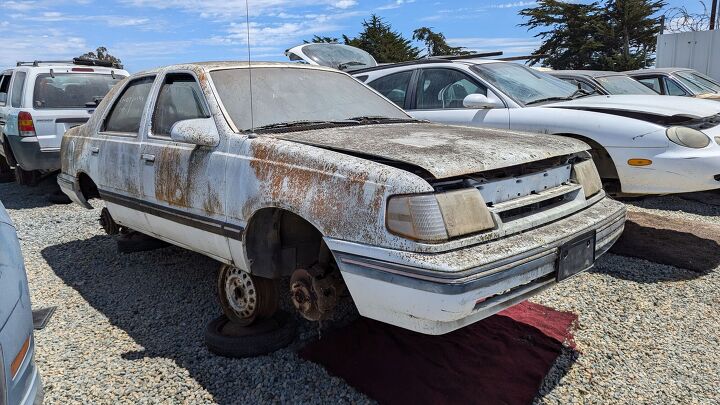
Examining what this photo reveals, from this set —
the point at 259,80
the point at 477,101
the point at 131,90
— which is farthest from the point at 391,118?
the point at 131,90

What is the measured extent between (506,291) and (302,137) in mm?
1327

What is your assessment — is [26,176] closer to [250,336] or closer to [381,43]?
[250,336]

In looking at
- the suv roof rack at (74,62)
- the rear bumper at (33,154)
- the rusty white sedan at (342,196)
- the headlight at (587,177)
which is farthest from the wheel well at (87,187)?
the suv roof rack at (74,62)

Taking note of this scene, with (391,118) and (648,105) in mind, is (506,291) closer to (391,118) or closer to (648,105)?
(391,118)

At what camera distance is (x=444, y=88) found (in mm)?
5988

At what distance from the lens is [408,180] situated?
2.31 metres

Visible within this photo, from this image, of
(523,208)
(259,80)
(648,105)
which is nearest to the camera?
(523,208)

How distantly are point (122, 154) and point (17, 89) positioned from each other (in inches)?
196

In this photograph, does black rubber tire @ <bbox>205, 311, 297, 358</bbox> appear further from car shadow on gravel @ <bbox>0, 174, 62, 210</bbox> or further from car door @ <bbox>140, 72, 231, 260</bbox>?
car shadow on gravel @ <bbox>0, 174, 62, 210</bbox>

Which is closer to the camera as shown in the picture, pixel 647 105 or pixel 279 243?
pixel 279 243

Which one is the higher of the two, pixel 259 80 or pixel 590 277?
pixel 259 80

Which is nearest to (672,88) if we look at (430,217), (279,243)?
(279,243)

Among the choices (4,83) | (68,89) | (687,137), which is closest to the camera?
(687,137)

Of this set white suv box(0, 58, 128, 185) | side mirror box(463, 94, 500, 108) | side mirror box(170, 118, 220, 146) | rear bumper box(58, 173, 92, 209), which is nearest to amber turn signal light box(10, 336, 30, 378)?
side mirror box(170, 118, 220, 146)
